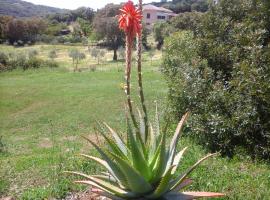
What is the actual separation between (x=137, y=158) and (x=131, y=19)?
4.51ft

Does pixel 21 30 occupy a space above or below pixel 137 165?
below

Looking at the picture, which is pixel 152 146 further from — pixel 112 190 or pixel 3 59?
pixel 3 59

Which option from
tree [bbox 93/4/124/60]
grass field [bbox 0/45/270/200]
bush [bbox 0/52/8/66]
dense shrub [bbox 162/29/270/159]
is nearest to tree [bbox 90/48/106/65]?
tree [bbox 93/4/124/60]

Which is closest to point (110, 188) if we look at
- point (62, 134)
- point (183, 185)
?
point (183, 185)

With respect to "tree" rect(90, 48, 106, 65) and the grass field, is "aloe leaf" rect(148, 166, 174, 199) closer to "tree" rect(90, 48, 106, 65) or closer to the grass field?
the grass field

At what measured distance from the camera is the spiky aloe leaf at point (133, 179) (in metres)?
3.86

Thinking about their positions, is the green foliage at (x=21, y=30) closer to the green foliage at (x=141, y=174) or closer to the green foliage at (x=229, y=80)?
the green foliage at (x=229, y=80)

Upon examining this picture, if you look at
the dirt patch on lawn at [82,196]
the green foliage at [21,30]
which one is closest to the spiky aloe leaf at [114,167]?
the dirt patch on lawn at [82,196]

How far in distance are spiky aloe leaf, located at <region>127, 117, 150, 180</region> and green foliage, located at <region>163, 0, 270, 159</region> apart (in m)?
5.12

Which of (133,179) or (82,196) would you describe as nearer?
(133,179)

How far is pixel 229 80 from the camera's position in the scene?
11.4 meters

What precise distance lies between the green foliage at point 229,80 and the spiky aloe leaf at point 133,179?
5.16m

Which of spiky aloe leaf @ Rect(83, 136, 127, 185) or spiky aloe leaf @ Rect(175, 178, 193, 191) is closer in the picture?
spiky aloe leaf @ Rect(83, 136, 127, 185)

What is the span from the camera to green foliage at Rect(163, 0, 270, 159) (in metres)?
9.01
